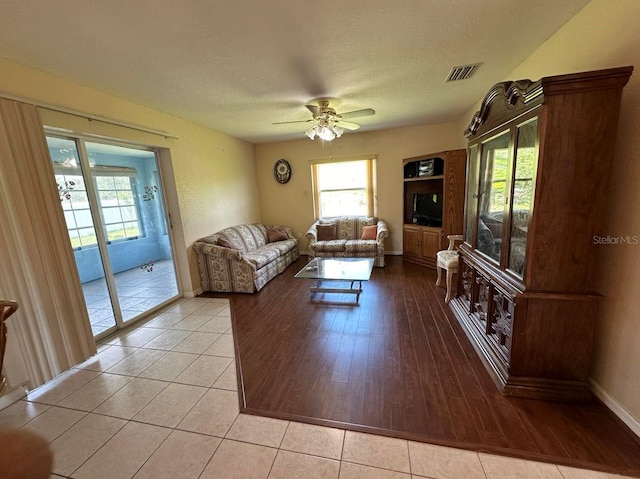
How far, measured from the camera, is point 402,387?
6.12ft

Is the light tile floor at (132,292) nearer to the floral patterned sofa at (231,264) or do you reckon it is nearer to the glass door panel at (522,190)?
the floral patterned sofa at (231,264)

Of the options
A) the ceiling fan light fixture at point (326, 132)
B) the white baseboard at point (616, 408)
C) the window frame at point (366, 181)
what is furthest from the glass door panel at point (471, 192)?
the window frame at point (366, 181)

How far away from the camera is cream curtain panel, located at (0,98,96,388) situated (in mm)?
1890

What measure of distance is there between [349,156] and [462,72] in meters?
2.80

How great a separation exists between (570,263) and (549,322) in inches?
15.4

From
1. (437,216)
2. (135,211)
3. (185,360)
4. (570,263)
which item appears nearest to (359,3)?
(570,263)

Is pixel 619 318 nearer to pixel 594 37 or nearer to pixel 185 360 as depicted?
pixel 594 37

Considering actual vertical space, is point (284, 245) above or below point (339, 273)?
above

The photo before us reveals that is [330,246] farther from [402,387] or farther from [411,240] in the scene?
[402,387]

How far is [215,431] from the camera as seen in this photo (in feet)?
5.24

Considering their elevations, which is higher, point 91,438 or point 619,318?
point 619,318

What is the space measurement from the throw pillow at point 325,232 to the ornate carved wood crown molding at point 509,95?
3.21 metres

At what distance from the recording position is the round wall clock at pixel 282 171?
5.56 meters

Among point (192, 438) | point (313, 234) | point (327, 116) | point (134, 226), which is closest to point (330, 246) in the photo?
point (313, 234)
